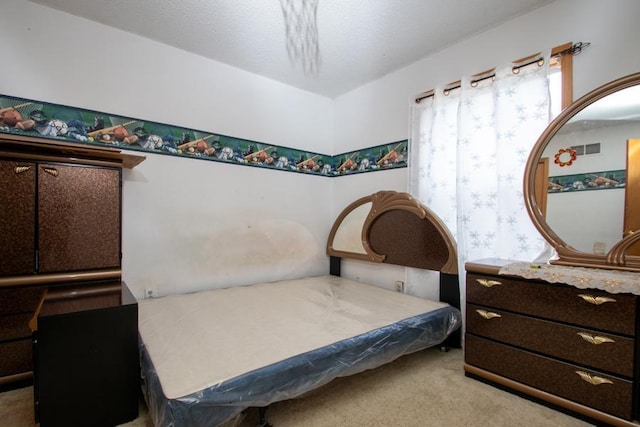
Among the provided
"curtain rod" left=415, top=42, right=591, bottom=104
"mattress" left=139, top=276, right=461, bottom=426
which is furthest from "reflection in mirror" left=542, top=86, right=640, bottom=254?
"mattress" left=139, top=276, right=461, bottom=426

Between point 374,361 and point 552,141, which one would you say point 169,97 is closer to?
point 374,361

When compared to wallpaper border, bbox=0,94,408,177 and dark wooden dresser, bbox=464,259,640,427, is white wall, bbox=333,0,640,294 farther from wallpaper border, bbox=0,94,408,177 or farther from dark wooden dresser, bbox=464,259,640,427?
dark wooden dresser, bbox=464,259,640,427

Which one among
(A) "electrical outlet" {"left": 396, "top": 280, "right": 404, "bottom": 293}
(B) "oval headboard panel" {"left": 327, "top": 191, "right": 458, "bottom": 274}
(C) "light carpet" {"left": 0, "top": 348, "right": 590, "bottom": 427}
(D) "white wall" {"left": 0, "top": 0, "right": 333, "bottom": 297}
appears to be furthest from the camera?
(A) "electrical outlet" {"left": 396, "top": 280, "right": 404, "bottom": 293}

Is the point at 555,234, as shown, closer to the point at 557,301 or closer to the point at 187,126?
the point at 557,301

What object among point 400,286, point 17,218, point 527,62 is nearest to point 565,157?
point 527,62

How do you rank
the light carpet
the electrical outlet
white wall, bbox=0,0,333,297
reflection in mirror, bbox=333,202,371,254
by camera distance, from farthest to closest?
reflection in mirror, bbox=333,202,371,254, the electrical outlet, white wall, bbox=0,0,333,297, the light carpet

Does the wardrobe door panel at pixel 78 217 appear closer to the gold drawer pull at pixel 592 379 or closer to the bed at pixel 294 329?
the bed at pixel 294 329

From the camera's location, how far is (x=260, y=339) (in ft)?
5.22

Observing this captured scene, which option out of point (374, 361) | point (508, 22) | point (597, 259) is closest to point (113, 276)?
point (374, 361)

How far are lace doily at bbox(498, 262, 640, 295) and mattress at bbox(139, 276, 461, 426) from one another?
0.62 m

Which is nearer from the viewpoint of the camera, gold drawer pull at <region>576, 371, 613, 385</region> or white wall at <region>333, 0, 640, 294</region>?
gold drawer pull at <region>576, 371, 613, 385</region>

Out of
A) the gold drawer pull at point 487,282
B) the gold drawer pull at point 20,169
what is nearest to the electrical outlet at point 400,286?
the gold drawer pull at point 487,282

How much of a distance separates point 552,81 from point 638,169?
732 millimetres

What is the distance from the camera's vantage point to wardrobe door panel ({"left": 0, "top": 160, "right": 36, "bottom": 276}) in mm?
1630
